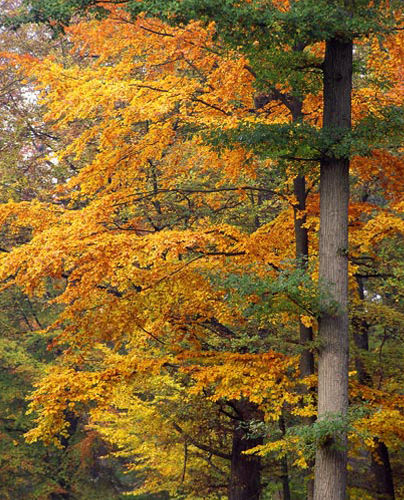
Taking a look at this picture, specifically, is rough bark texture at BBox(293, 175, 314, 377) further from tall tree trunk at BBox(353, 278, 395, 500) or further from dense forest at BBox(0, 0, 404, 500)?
tall tree trunk at BBox(353, 278, 395, 500)

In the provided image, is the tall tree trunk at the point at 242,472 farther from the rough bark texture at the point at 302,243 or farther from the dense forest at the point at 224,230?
the rough bark texture at the point at 302,243

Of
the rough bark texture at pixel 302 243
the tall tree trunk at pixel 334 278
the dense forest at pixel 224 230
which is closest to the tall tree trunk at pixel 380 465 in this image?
the dense forest at pixel 224 230

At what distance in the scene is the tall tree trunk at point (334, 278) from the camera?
270 inches

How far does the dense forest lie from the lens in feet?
22.5

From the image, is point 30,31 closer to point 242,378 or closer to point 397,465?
point 242,378

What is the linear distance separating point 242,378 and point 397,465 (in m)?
7.69

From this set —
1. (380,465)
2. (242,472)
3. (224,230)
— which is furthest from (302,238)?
(380,465)

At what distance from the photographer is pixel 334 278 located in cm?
710

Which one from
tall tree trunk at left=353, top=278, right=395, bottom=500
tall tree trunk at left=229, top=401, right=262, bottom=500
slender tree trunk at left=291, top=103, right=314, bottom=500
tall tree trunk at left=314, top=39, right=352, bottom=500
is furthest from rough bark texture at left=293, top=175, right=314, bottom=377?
tall tree trunk at left=229, top=401, right=262, bottom=500

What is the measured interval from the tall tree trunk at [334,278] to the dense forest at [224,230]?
21 mm

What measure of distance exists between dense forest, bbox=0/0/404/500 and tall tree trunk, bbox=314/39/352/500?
2cm

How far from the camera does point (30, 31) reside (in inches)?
643

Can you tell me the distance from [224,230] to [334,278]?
Answer: 86.1 inches

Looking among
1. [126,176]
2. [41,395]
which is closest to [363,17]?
[126,176]
